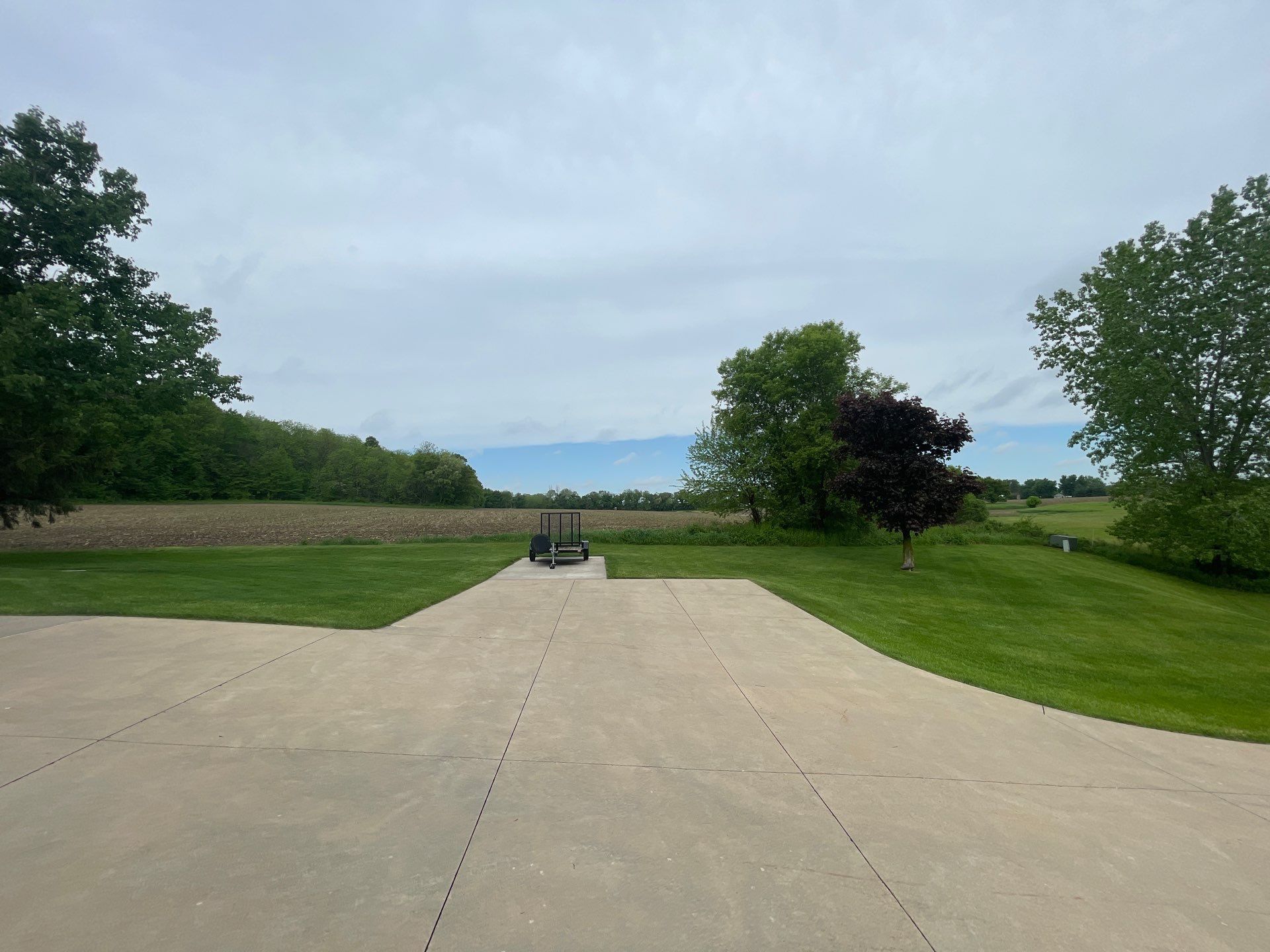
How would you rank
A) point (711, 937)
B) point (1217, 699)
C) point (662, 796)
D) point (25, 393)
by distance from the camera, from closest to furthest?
1. point (711, 937)
2. point (662, 796)
3. point (1217, 699)
4. point (25, 393)

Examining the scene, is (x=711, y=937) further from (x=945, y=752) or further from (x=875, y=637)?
(x=875, y=637)

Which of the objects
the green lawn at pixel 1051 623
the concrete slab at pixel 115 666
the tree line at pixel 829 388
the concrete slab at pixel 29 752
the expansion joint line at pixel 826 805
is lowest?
the green lawn at pixel 1051 623

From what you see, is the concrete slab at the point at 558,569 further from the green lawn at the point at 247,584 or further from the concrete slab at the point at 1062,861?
the concrete slab at the point at 1062,861

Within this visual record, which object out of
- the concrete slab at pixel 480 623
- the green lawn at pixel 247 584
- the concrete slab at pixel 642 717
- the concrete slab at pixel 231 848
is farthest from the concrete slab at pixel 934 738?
the green lawn at pixel 247 584

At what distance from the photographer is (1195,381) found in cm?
2147

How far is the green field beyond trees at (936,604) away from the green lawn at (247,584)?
6cm

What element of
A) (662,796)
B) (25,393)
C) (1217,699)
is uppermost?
(25,393)

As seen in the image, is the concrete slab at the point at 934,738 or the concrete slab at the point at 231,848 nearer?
the concrete slab at the point at 231,848

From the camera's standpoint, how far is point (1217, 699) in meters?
7.01

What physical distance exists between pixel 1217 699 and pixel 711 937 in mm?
8295

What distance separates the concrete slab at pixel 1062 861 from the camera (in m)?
2.52

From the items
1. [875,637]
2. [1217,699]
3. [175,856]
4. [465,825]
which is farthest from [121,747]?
[1217,699]

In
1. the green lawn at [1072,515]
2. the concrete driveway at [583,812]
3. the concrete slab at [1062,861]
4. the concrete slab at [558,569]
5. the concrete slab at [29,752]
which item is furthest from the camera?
the green lawn at [1072,515]

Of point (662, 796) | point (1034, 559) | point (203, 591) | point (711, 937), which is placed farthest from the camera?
point (1034, 559)
